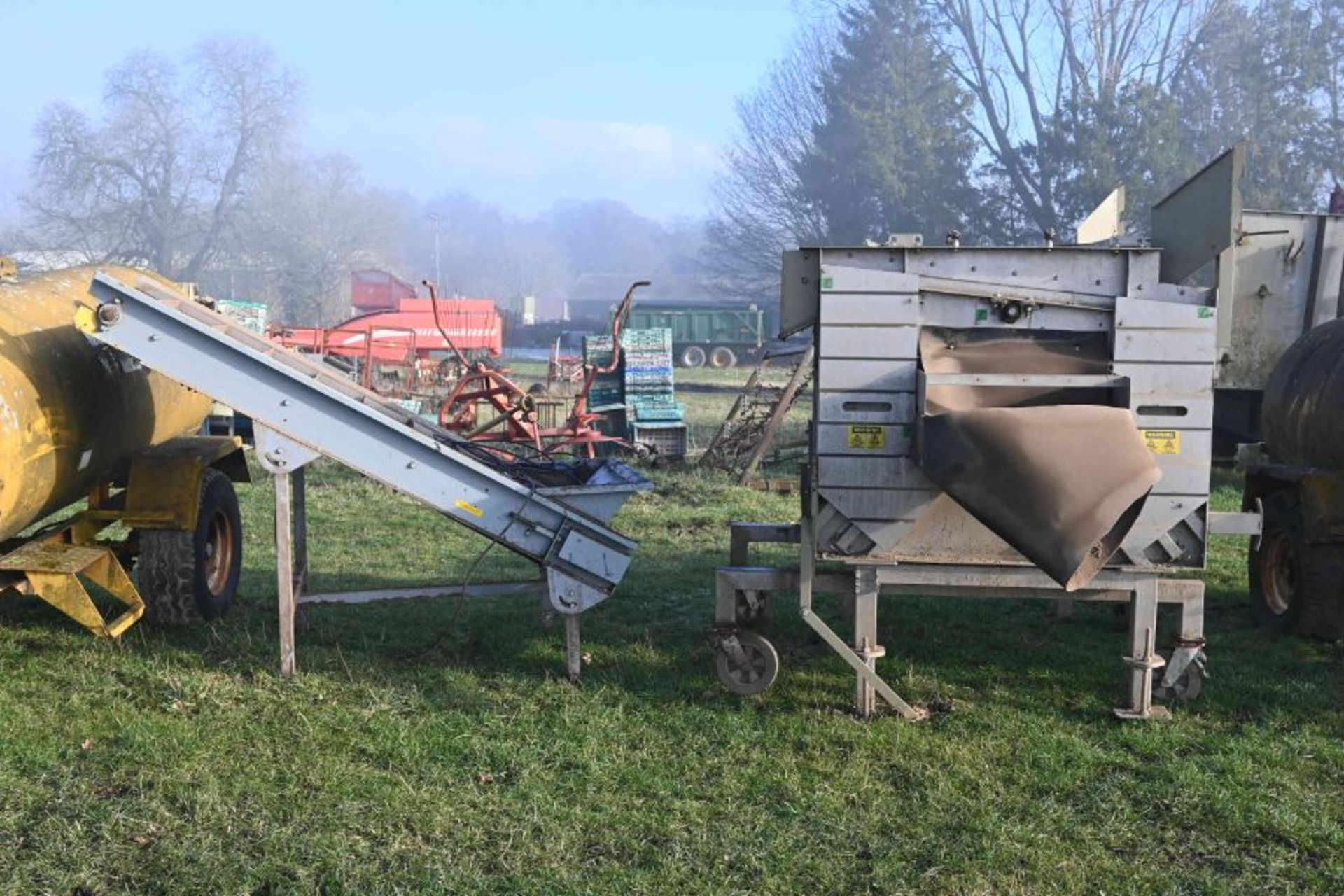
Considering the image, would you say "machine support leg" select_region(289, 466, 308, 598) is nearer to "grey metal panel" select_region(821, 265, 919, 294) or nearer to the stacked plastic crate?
"grey metal panel" select_region(821, 265, 919, 294)

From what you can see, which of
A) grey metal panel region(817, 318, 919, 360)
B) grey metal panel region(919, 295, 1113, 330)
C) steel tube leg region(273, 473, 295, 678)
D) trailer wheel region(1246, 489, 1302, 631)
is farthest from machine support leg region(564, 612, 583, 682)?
trailer wheel region(1246, 489, 1302, 631)

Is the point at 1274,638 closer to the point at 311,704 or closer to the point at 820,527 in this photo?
the point at 820,527

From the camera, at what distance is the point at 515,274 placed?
12362cm

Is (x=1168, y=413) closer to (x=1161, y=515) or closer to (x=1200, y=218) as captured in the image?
(x=1161, y=515)

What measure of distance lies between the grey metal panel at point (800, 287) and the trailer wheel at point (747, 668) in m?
1.52

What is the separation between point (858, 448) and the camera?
543 centimetres

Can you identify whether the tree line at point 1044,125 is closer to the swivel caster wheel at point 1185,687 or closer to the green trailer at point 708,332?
the green trailer at point 708,332

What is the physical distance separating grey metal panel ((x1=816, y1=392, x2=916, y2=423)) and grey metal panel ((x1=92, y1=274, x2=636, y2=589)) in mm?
1245

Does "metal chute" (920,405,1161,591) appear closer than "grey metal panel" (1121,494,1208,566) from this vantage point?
Yes

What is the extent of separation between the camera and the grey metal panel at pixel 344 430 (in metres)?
5.55

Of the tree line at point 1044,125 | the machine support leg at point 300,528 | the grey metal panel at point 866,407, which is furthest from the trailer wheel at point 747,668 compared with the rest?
the tree line at point 1044,125

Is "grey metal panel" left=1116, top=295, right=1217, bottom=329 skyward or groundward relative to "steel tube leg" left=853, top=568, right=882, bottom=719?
skyward

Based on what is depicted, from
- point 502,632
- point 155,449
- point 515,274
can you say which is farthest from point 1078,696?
point 515,274

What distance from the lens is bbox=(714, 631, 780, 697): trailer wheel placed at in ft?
18.7
